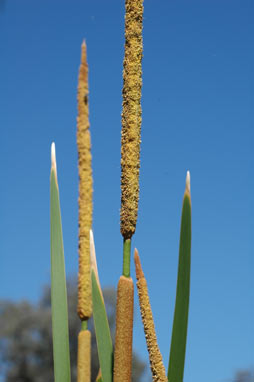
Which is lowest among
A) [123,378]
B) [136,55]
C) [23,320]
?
[123,378]

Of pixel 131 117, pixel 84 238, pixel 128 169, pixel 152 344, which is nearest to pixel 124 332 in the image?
pixel 152 344

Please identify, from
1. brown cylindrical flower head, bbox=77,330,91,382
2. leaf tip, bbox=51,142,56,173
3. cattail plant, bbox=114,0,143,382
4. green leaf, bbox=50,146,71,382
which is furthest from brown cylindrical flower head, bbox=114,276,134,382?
leaf tip, bbox=51,142,56,173

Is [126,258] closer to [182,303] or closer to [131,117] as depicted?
[182,303]

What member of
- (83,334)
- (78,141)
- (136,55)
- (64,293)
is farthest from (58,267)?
(136,55)

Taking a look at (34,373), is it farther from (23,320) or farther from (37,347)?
(23,320)

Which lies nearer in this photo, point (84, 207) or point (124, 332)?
point (124, 332)

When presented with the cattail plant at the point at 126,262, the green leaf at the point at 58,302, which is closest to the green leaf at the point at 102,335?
the cattail plant at the point at 126,262

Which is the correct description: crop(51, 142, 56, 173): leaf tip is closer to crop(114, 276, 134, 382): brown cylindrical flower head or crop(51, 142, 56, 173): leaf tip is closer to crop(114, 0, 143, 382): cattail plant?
crop(114, 0, 143, 382): cattail plant

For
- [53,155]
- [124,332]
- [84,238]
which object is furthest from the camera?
[53,155]
